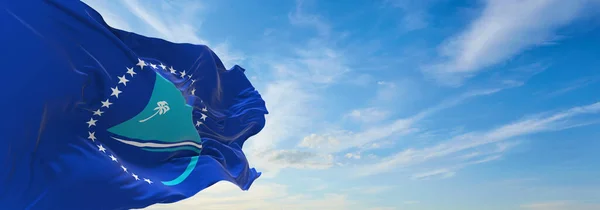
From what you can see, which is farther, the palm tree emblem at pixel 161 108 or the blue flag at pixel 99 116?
the palm tree emblem at pixel 161 108

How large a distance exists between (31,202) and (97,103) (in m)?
2.78

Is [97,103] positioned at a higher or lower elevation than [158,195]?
higher

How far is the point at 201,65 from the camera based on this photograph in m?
15.8

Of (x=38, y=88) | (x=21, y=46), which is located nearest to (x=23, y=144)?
(x=38, y=88)

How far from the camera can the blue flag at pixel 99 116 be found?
10219 millimetres

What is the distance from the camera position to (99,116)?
12148mm

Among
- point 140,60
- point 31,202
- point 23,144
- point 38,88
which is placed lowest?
point 31,202

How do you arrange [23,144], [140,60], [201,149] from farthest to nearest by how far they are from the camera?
[201,149] → [140,60] → [23,144]

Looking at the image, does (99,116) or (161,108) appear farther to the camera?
(161,108)

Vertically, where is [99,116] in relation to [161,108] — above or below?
below

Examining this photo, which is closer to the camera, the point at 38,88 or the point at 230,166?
the point at 38,88

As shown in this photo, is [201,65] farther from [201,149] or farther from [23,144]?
[23,144]

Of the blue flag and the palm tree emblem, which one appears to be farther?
the palm tree emblem

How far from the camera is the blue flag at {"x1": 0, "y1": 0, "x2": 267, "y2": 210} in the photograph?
10219 mm
